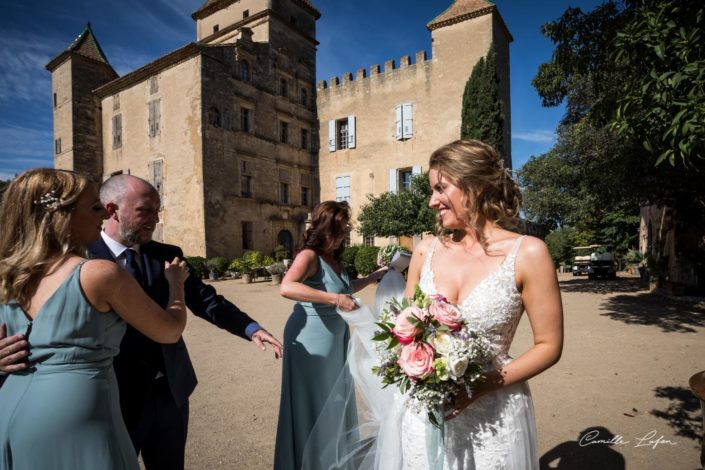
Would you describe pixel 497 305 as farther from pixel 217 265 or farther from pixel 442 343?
pixel 217 265

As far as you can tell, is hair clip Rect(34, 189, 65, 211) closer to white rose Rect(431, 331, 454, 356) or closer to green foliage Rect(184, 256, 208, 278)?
white rose Rect(431, 331, 454, 356)

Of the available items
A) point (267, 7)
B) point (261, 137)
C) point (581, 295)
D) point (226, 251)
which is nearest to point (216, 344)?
point (581, 295)

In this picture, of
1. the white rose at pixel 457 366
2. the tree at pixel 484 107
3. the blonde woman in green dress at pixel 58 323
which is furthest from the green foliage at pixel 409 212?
the blonde woman in green dress at pixel 58 323

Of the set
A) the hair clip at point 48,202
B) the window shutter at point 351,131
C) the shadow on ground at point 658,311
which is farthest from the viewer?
the window shutter at point 351,131

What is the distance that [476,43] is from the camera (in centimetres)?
2020

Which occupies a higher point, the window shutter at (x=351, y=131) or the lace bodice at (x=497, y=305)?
the window shutter at (x=351, y=131)

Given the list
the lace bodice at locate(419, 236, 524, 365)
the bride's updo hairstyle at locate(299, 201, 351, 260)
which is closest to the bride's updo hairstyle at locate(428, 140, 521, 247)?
the lace bodice at locate(419, 236, 524, 365)

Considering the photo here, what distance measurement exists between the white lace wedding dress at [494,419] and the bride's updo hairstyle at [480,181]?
0.24 meters

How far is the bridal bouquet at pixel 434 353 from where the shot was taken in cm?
147

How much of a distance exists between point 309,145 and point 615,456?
82.6 ft

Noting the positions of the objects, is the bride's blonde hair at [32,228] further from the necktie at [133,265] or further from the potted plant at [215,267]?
the potted plant at [215,267]

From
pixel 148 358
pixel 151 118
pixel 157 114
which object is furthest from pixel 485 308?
pixel 151 118
